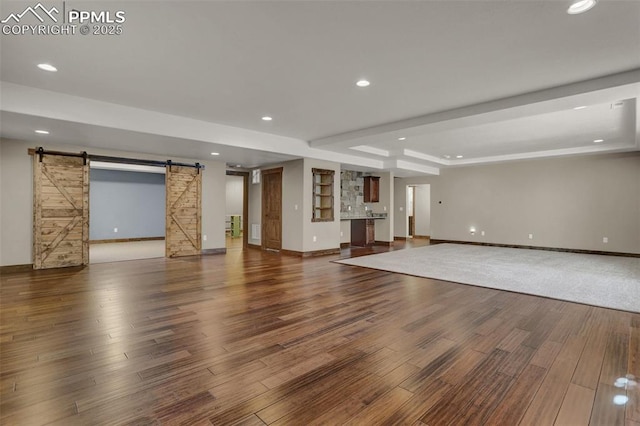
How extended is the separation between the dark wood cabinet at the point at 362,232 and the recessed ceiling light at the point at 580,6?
7.89 meters

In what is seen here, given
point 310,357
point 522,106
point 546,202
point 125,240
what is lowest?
point 310,357

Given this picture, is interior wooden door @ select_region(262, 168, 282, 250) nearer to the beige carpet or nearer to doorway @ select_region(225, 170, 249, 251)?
doorway @ select_region(225, 170, 249, 251)

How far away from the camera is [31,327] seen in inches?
116

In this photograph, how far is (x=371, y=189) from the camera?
1067 centimetres

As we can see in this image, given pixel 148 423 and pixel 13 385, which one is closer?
pixel 148 423

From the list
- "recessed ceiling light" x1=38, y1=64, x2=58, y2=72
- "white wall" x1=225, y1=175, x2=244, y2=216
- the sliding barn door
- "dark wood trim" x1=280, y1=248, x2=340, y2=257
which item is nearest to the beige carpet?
the sliding barn door

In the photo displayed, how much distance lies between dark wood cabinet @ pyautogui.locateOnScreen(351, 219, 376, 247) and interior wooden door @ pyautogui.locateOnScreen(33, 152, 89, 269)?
7.00 m

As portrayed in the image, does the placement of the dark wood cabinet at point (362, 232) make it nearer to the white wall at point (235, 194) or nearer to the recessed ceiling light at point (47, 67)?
the white wall at point (235, 194)

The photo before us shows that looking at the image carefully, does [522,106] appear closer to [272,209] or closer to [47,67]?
[47,67]

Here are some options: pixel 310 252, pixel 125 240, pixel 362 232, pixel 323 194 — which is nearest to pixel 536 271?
pixel 310 252

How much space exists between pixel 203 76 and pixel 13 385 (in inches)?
125

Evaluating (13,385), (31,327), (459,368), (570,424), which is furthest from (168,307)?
(570,424)

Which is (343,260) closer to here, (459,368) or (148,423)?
(459,368)

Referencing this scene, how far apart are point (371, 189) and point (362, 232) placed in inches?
62.1
